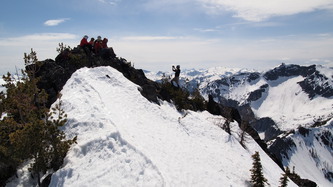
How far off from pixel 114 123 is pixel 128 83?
41.7 feet

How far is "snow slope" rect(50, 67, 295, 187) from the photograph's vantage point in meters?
13.9

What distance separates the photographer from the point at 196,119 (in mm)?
28688

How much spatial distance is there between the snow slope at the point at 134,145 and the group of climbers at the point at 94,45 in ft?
45.9

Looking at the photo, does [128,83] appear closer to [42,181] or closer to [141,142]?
[141,142]

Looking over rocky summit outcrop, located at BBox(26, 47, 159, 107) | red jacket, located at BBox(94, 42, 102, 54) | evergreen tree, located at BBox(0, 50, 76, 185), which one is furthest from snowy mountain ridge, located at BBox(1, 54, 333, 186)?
red jacket, located at BBox(94, 42, 102, 54)

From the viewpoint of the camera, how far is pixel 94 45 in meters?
42.7

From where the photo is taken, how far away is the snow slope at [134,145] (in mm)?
13859

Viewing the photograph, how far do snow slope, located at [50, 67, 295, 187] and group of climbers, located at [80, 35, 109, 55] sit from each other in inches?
551

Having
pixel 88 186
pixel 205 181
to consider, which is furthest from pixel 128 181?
pixel 205 181

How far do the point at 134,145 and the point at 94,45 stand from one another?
3111 centimetres

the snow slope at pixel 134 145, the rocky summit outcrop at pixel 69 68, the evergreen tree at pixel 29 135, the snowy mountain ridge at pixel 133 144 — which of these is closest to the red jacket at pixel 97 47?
the rocky summit outcrop at pixel 69 68

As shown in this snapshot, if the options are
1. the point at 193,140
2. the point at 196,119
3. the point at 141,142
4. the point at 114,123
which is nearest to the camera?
the point at 141,142

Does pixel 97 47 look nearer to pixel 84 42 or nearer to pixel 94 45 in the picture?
pixel 94 45

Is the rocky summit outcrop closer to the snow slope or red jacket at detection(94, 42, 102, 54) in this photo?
red jacket at detection(94, 42, 102, 54)
